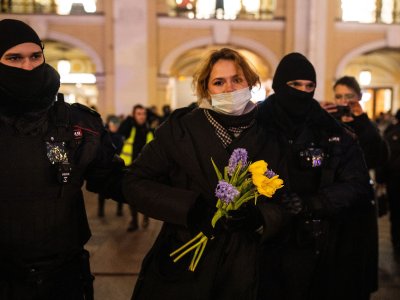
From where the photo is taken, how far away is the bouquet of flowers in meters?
1.88

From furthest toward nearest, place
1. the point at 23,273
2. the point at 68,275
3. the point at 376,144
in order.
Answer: the point at 376,144 < the point at 68,275 < the point at 23,273

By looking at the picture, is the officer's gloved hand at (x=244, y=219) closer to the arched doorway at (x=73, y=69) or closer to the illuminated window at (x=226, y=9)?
the illuminated window at (x=226, y=9)

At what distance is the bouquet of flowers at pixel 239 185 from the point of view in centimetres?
188

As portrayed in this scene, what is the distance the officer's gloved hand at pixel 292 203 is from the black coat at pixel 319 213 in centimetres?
3

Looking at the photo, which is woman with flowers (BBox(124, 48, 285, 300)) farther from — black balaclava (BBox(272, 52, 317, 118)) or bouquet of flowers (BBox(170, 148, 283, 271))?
black balaclava (BBox(272, 52, 317, 118))

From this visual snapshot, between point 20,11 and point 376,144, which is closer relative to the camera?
point 376,144

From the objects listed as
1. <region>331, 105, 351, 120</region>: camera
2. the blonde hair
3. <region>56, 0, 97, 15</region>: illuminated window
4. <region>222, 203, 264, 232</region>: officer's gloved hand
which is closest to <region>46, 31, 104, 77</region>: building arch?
<region>56, 0, 97, 15</region>: illuminated window

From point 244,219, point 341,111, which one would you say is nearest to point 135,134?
point 341,111

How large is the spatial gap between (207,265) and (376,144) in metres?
2.44

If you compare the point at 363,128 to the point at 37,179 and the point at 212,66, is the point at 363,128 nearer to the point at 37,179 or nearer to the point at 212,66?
the point at 212,66

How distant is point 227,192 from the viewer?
1864mm

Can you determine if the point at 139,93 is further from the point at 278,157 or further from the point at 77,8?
the point at 278,157

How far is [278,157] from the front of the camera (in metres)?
2.36

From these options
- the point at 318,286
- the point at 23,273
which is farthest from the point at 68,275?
the point at 318,286
